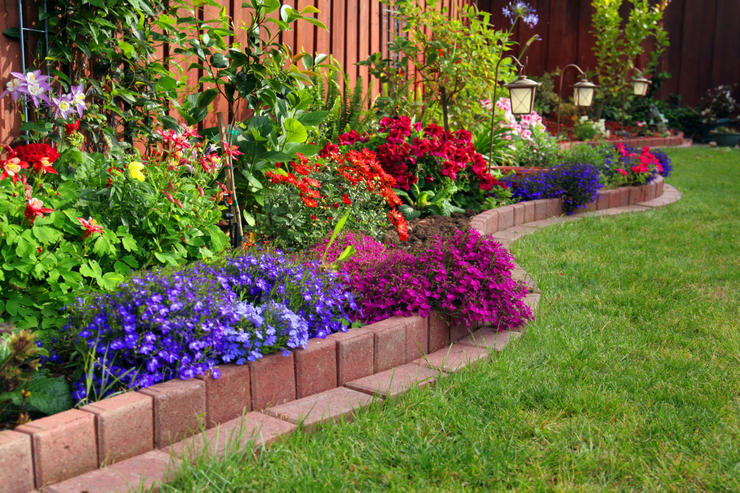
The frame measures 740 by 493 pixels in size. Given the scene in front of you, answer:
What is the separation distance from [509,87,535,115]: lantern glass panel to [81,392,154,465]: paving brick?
5.01 m

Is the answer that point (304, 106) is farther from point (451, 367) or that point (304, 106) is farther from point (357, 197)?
point (451, 367)

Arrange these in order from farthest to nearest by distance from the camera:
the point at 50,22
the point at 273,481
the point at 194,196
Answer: the point at 50,22, the point at 194,196, the point at 273,481

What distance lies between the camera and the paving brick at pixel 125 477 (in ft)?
5.60

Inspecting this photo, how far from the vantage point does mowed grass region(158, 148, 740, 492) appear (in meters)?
1.83

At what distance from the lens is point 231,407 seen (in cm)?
212

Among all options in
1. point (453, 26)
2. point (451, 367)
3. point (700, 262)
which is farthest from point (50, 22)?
point (453, 26)

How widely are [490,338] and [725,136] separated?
1080 centimetres

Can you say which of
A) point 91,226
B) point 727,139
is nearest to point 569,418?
point 91,226

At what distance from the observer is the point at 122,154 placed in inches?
122

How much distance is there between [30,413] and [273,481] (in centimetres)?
70

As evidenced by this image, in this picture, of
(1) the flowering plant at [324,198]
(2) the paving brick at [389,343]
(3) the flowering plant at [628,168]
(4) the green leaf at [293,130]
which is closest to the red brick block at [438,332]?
(2) the paving brick at [389,343]

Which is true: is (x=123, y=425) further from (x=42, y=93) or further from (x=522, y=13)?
(x=522, y=13)

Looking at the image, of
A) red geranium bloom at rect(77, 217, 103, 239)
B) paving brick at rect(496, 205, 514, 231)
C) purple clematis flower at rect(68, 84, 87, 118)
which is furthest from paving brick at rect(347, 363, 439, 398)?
paving brick at rect(496, 205, 514, 231)

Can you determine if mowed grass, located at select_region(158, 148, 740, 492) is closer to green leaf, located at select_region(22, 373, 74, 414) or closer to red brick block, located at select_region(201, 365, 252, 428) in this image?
red brick block, located at select_region(201, 365, 252, 428)
